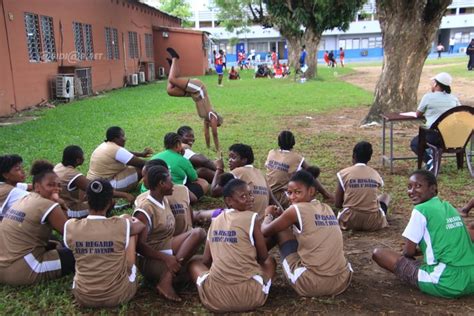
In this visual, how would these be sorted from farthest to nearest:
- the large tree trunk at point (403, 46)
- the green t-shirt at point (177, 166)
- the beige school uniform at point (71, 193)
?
the large tree trunk at point (403, 46) → the green t-shirt at point (177, 166) → the beige school uniform at point (71, 193)

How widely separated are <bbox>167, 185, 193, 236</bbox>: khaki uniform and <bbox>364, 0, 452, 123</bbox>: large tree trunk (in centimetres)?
733

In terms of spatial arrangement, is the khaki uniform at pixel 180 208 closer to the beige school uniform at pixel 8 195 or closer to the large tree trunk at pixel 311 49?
the beige school uniform at pixel 8 195

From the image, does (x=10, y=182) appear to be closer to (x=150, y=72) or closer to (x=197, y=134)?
(x=197, y=134)

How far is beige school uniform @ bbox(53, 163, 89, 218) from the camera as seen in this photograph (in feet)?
A: 14.8

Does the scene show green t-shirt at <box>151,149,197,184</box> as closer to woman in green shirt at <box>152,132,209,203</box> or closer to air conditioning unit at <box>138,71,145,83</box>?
woman in green shirt at <box>152,132,209,203</box>

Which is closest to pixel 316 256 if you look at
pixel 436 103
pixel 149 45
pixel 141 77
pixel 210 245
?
pixel 210 245

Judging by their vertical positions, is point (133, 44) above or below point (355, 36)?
below

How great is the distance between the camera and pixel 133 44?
81.5 ft

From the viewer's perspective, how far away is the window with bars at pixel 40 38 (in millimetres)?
14086

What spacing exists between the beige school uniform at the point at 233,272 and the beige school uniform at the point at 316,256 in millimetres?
250

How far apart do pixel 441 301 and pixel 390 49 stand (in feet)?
25.6

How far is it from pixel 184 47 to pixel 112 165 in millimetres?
26590

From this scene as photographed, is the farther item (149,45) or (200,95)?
(149,45)

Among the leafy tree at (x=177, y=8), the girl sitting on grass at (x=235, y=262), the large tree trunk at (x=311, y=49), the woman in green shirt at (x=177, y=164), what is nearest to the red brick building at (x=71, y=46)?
the large tree trunk at (x=311, y=49)
